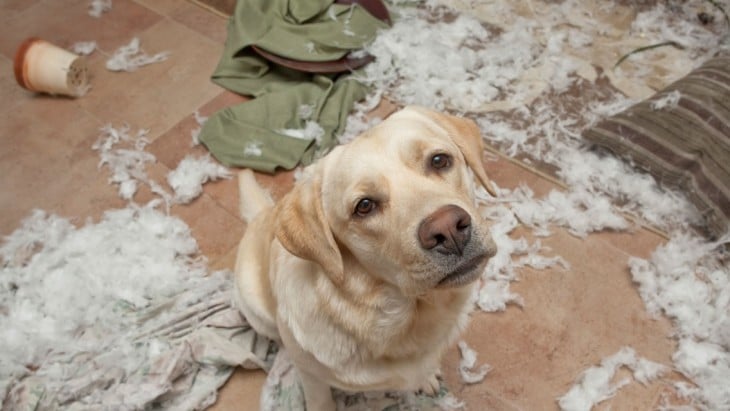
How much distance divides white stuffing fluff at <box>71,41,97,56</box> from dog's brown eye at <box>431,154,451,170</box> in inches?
115

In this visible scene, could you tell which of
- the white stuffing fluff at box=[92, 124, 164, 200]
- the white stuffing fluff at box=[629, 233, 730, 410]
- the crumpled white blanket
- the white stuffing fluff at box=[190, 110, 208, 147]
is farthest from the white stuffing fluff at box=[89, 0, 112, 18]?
the white stuffing fluff at box=[629, 233, 730, 410]

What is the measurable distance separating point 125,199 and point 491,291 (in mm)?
1827

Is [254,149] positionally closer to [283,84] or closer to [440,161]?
[283,84]

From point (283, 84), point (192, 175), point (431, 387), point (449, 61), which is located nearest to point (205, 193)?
point (192, 175)

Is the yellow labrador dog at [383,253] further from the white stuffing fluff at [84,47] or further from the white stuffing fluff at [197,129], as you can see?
the white stuffing fluff at [84,47]

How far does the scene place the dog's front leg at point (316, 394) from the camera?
5.85ft

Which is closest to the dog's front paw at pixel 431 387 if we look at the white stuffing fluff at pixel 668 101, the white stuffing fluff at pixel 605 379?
the white stuffing fluff at pixel 605 379

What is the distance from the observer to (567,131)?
9.62 feet

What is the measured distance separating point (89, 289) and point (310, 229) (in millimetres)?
1445

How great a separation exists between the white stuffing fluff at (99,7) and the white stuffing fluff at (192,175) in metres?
1.58

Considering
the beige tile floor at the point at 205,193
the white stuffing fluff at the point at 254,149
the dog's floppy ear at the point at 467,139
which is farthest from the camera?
the white stuffing fluff at the point at 254,149

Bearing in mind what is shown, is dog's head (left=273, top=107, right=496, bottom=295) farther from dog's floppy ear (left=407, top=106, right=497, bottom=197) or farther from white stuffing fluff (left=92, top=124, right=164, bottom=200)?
white stuffing fluff (left=92, top=124, right=164, bottom=200)

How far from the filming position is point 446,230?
1266mm

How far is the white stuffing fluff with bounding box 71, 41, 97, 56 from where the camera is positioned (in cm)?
349
